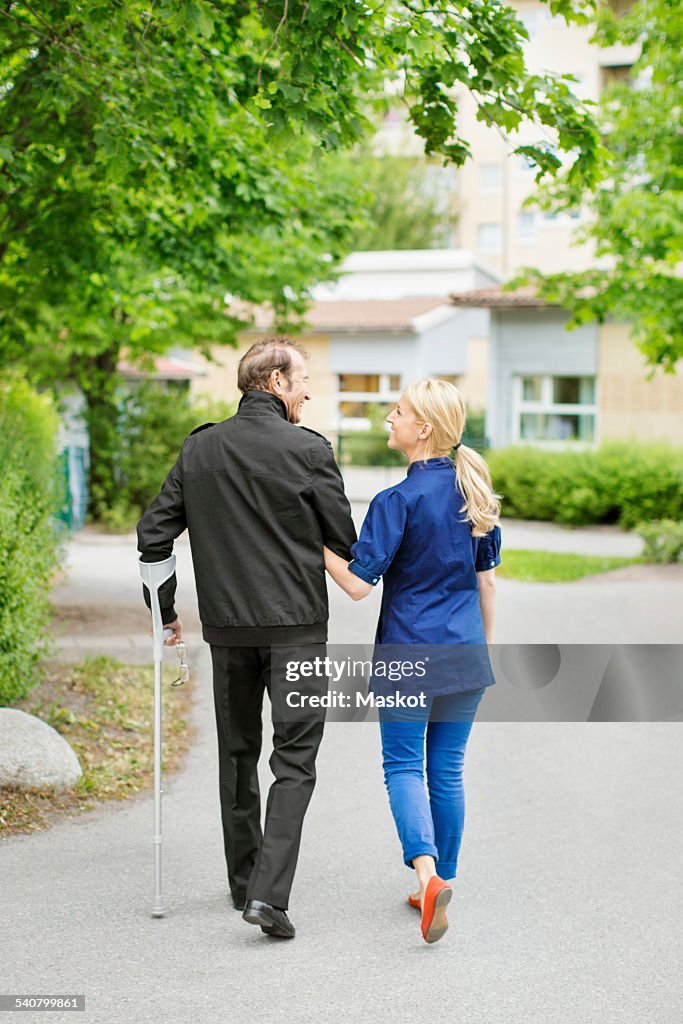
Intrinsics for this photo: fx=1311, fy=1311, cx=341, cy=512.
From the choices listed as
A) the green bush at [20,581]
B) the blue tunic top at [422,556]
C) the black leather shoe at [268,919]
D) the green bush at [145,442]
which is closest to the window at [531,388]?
the green bush at [145,442]

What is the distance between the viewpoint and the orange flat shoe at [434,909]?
13.6 feet

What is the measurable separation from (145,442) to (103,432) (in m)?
0.69

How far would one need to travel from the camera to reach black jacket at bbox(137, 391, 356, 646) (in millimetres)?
4359

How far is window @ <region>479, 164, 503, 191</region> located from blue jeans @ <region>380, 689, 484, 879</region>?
55328 mm

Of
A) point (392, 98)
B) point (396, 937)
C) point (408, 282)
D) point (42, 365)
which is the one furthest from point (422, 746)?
point (408, 282)

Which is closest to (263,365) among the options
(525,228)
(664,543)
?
(664,543)

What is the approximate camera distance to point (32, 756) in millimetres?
5934

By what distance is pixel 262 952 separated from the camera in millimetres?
4238

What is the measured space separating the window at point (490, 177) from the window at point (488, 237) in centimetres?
168

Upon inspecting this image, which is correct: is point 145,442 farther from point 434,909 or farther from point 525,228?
point 525,228

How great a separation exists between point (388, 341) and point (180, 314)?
2273 cm

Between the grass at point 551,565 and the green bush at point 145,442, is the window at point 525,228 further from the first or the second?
the grass at point 551,565

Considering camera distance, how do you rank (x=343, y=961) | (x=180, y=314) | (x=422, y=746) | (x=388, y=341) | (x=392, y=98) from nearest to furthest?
1. (x=343, y=961)
2. (x=422, y=746)
3. (x=392, y=98)
4. (x=180, y=314)
5. (x=388, y=341)

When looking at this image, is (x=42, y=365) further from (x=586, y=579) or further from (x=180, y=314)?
(x=586, y=579)
